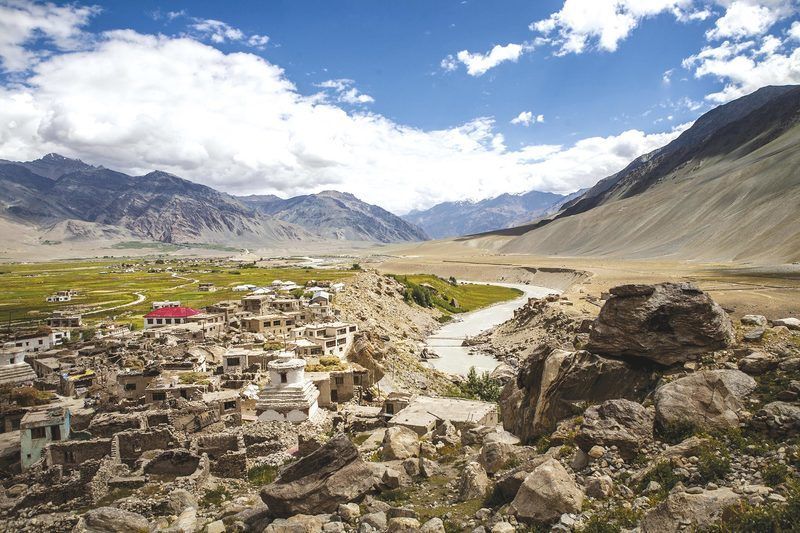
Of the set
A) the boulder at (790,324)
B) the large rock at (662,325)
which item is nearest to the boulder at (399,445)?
the large rock at (662,325)

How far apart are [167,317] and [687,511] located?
56.9 m

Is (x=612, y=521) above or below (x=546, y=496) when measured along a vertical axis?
below

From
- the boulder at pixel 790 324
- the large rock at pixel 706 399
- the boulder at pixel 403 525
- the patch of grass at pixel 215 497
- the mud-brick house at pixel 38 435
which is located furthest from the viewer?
the mud-brick house at pixel 38 435

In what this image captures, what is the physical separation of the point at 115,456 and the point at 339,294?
56.0 m

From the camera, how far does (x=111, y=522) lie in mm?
13633

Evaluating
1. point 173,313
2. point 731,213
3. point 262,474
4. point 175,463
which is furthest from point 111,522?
point 731,213

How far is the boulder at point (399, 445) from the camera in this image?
17.0 m

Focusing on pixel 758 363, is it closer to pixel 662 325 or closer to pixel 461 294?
pixel 662 325

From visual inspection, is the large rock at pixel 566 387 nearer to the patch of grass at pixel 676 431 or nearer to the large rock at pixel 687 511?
the patch of grass at pixel 676 431

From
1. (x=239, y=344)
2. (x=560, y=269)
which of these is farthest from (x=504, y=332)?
(x=560, y=269)

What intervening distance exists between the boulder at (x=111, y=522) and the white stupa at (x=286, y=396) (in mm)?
10045

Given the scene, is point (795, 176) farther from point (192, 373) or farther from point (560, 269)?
point (192, 373)

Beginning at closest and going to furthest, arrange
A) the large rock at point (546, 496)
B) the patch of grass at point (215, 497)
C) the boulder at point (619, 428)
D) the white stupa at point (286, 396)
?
1. the large rock at point (546, 496)
2. the boulder at point (619, 428)
3. the patch of grass at point (215, 497)
4. the white stupa at point (286, 396)

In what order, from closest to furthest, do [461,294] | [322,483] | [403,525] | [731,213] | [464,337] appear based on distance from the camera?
1. [403,525]
2. [322,483]
3. [464,337]
4. [461,294]
5. [731,213]
